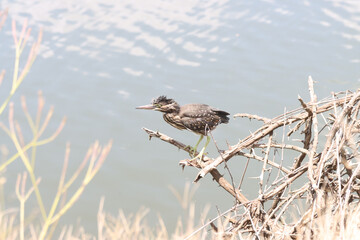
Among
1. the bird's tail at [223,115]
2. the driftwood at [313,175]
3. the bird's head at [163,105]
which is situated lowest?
the bird's tail at [223,115]

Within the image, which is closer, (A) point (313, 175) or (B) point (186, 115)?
(A) point (313, 175)

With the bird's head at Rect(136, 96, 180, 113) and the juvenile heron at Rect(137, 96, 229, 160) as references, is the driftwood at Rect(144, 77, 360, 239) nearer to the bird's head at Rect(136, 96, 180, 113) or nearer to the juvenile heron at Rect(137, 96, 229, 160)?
the juvenile heron at Rect(137, 96, 229, 160)

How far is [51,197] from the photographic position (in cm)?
920

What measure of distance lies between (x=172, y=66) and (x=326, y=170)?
9.32 m

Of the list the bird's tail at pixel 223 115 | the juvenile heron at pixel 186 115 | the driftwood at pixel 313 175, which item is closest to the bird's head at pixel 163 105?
the juvenile heron at pixel 186 115

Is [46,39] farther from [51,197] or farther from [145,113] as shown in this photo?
[51,197]

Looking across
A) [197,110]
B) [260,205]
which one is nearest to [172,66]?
[197,110]

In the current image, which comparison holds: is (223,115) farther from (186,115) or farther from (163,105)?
(163,105)

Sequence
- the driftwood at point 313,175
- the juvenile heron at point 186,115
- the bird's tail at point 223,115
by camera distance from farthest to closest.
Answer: the bird's tail at point 223,115 → the juvenile heron at point 186,115 → the driftwood at point 313,175

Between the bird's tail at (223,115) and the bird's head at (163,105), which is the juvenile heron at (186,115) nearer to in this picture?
the bird's head at (163,105)

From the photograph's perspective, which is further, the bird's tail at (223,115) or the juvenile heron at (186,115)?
the bird's tail at (223,115)

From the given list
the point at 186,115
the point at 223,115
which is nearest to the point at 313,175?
the point at 186,115

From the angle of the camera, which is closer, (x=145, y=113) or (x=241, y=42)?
(x=145, y=113)

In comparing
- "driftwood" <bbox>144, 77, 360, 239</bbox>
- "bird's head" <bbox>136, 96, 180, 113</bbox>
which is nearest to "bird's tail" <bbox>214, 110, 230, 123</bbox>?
"bird's head" <bbox>136, 96, 180, 113</bbox>
